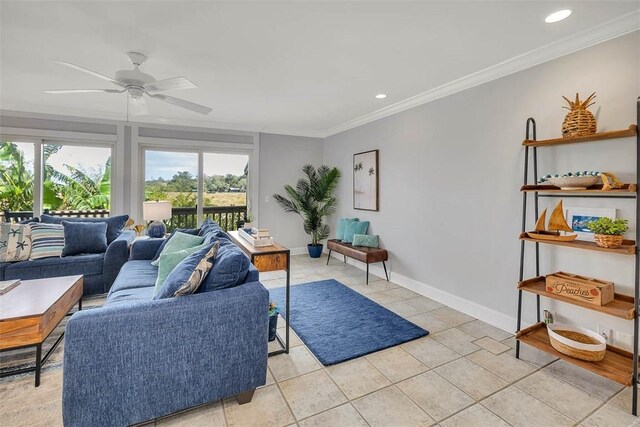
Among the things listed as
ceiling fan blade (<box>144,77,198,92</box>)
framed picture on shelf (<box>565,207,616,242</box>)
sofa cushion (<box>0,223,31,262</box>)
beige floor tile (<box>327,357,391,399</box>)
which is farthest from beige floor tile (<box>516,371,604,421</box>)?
sofa cushion (<box>0,223,31,262</box>)

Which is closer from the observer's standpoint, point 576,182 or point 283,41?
point 576,182

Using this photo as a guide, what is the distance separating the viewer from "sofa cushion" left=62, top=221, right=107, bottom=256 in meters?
3.41

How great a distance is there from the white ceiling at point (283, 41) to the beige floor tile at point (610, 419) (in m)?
2.51

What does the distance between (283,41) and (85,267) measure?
3.21m

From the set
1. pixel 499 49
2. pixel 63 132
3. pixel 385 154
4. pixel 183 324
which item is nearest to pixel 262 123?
pixel 385 154

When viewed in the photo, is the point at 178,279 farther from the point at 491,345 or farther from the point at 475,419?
the point at 491,345

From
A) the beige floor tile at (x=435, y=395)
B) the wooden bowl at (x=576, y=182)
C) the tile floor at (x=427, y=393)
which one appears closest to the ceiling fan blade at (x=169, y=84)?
the tile floor at (x=427, y=393)

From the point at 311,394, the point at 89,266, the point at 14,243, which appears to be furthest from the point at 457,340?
the point at 14,243

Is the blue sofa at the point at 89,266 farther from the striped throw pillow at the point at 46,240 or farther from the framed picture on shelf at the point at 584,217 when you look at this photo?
the framed picture on shelf at the point at 584,217

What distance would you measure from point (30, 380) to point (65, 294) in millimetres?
565

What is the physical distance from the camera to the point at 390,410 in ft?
5.86

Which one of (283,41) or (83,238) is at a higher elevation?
(283,41)

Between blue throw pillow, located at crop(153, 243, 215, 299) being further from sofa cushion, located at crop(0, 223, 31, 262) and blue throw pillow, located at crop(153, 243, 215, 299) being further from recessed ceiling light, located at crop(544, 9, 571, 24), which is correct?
recessed ceiling light, located at crop(544, 9, 571, 24)

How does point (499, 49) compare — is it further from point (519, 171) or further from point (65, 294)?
point (65, 294)
